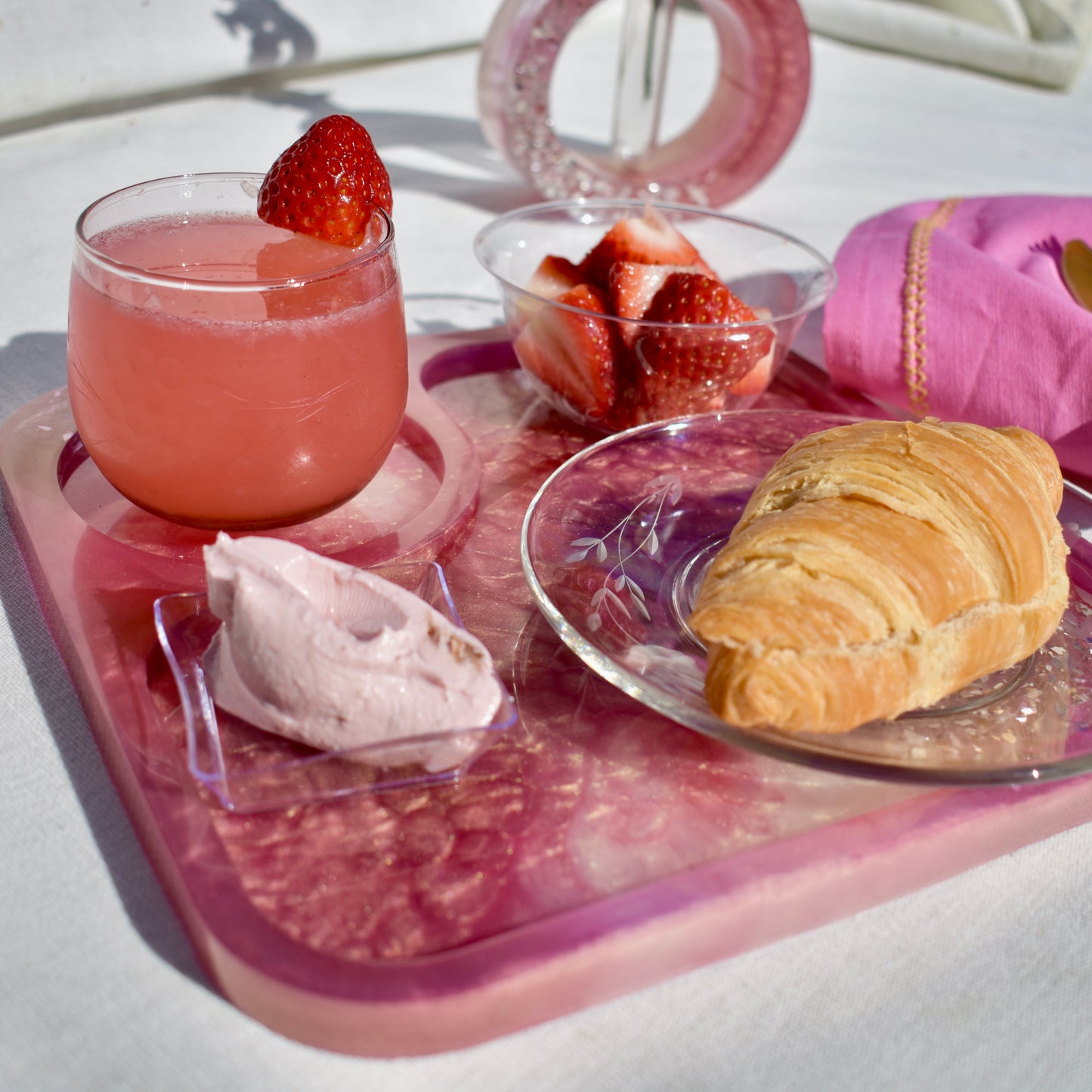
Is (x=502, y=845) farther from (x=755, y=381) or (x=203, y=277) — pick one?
(x=755, y=381)

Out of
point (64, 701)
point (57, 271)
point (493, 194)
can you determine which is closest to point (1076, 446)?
point (64, 701)

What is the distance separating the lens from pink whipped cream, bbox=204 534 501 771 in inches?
20.8

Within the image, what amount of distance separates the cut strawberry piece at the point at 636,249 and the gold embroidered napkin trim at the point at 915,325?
18 centimetres

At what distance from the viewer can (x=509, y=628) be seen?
2.19ft

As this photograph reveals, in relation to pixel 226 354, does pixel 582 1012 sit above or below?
below

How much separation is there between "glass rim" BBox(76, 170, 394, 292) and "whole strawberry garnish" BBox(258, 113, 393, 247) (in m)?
0.01

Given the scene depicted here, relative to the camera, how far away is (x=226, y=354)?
605mm

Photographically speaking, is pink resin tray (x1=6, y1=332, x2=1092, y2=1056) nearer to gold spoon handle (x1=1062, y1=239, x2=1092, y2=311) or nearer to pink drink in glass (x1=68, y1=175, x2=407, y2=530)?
pink drink in glass (x1=68, y1=175, x2=407, y2=530)

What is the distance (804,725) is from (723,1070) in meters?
0.15

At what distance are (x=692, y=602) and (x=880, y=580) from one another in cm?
13

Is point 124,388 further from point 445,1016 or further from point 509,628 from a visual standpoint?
point 445,1016

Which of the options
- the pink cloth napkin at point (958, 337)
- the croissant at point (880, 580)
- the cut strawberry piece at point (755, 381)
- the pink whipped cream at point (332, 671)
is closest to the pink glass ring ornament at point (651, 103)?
the pink cloth napkin at point (958, 337)

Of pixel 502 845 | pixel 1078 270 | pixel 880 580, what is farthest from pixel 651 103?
pixel 502 845

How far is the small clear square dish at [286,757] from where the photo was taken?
1.68ft
